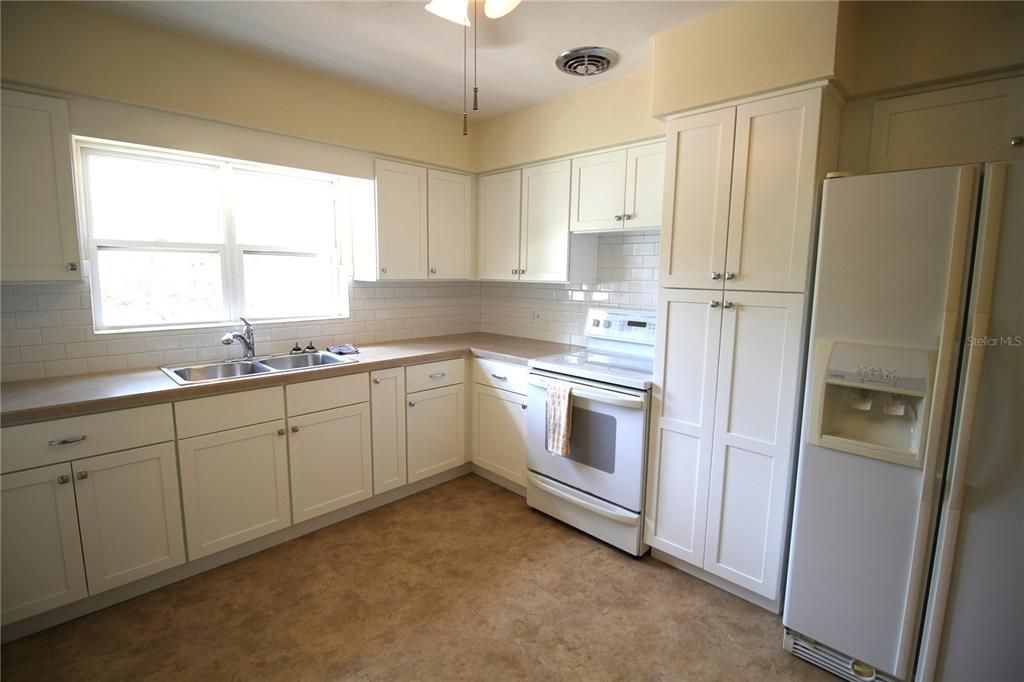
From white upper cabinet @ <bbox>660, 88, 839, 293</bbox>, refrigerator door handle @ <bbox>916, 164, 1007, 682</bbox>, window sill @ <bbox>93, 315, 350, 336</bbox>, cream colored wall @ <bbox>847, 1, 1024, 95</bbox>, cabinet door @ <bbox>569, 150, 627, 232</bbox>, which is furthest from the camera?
cabinet door @ <bbox>569, 150, 627, 232</bbox>

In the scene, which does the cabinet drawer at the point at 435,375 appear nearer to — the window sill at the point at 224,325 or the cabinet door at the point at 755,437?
the window sill at the point at 224,325

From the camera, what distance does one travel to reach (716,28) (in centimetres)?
203

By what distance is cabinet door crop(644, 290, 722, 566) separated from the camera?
2170 millimetres

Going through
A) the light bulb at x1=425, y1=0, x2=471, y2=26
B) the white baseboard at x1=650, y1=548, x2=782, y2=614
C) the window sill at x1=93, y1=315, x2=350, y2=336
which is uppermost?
the light bulb at x1=425, y1=0, x2=471, y2=26

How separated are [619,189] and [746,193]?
0.86 metres

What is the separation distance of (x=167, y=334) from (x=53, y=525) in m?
1.05

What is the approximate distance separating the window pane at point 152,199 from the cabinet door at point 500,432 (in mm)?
1951

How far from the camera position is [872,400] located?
1.66 metres

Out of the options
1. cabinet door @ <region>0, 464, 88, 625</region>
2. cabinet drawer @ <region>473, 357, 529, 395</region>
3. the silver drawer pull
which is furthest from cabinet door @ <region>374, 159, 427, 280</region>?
cabinet door @ <region>0, 464, 88, 625</region>

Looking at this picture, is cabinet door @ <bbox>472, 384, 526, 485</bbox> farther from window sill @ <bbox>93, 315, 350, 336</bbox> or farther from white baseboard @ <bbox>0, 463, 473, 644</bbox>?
window sill @ <bbox>93, 315, 350, 336</bbox>

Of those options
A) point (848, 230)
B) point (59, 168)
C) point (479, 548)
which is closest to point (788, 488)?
point (848, 230)

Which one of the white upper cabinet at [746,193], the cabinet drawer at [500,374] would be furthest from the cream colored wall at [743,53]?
the cabinet drawer at [500,374]

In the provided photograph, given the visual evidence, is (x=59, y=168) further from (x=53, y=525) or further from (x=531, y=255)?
(x=531, y=255)

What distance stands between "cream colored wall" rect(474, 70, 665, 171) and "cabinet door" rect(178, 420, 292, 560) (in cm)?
232
